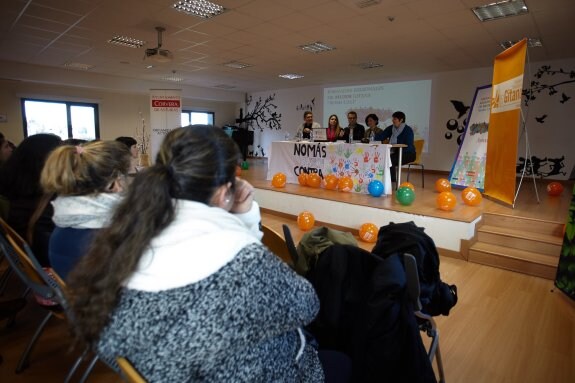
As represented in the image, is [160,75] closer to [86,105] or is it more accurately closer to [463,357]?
[86,105]

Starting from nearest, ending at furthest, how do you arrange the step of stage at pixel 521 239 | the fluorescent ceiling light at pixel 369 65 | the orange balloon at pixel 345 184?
the step of stage at pixel 521 239
the orange balloon at pixel 345 184
the fluorescent ceiling light at pixel 369 65

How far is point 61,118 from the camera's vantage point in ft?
29.3

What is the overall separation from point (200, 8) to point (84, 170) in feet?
11.9

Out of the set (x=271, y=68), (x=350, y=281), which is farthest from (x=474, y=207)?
(x=271, y=68)

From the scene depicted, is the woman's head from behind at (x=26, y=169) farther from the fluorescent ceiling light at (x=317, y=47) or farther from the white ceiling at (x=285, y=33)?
the fluorescent ceiling light at (x=317, y=47)

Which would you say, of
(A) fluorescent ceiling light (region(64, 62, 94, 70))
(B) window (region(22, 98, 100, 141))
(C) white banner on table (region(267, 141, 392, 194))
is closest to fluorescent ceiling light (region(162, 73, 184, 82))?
(A) fluorescent ceiling light (region(64, 62, 94, 70))

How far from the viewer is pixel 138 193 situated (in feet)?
2.28

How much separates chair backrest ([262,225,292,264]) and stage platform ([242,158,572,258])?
2.32m

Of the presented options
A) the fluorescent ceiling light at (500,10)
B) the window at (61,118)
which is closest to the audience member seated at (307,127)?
the fluorescent ceiling light at (500,10)

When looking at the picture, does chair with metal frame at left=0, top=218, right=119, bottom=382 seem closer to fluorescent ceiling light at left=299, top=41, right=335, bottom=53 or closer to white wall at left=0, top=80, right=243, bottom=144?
fluorescent ceiling light at left=299, top=41, right=335, bottom=53

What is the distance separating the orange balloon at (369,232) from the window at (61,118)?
806cm

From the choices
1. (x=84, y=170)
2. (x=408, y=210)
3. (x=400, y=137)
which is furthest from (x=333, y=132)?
(x=84, y=170)

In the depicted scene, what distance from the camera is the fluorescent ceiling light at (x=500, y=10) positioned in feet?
12.8

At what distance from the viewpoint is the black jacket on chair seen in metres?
1.02
